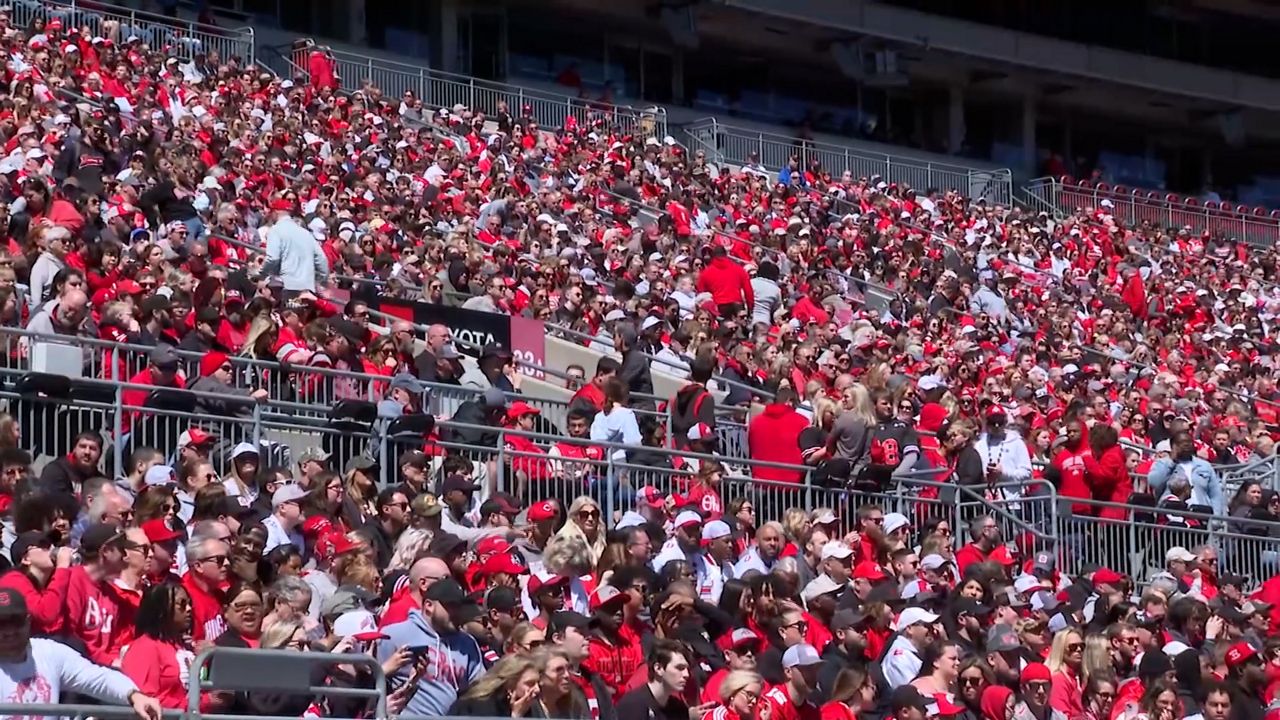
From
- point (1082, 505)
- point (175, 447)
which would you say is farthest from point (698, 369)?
point (175, 447)

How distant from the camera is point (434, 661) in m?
10.0

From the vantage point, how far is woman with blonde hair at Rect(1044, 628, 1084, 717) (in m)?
13.0


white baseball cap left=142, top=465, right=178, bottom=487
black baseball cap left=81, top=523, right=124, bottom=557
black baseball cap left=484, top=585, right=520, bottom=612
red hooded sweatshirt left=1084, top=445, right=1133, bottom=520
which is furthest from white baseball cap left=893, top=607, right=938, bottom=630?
red hooded sweatshirt left=1084, top=445, right=1133, bottom=520

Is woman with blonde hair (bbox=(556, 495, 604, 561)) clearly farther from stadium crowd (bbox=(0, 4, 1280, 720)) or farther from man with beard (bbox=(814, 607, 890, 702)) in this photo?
man with beard (bbox=(814, 607, 890, 702))

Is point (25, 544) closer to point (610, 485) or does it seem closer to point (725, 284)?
point (610, 485)

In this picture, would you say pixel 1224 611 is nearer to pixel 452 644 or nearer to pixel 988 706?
pixel 988 706

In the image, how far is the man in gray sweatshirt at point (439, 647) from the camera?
9.90 metres

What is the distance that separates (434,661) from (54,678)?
2.15 metres

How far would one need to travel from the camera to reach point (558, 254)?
22672 mm

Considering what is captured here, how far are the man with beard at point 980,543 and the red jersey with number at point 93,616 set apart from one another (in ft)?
25.7

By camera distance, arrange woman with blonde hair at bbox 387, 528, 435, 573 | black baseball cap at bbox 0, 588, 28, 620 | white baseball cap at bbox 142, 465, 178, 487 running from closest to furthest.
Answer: black baseball cap at bbox 0, 588, 28, 620
woman with blonde hair at bbox 387, 528, 435, 573
white baseball cap at bbox 142, 465, 178, 487

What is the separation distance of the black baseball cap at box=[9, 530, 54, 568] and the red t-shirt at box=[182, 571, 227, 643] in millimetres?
592

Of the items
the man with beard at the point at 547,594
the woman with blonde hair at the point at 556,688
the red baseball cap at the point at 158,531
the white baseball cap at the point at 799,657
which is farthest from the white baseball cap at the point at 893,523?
the red baseball cap at the point at 158,531

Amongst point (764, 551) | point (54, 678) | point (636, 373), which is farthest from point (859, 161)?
point (54, 678)
